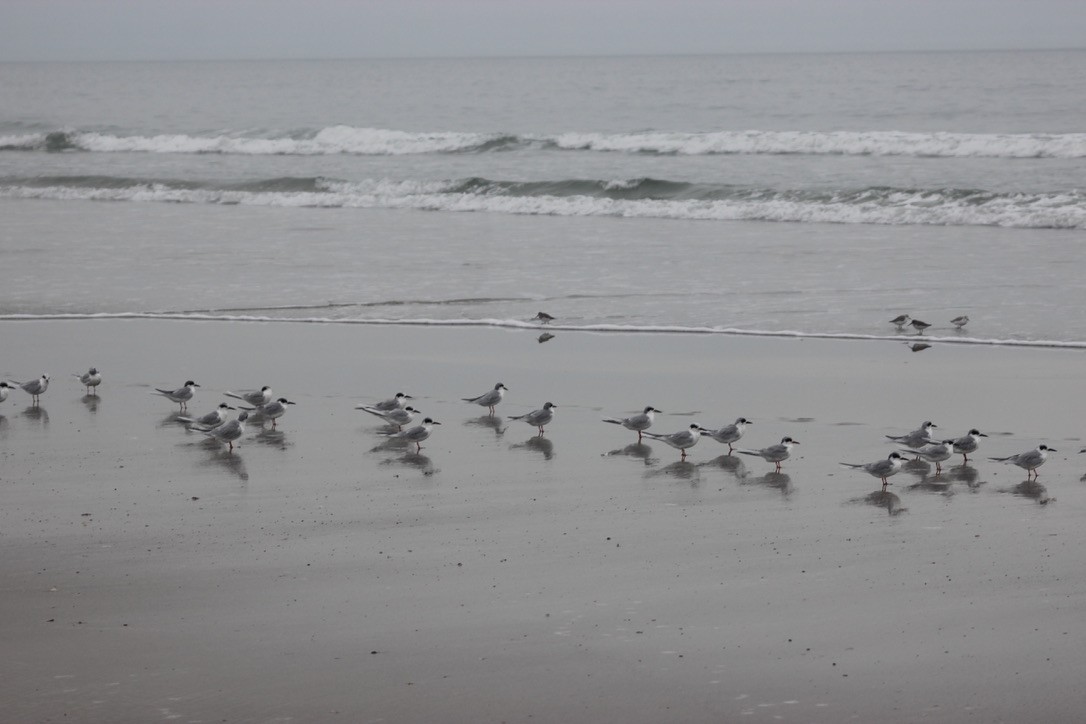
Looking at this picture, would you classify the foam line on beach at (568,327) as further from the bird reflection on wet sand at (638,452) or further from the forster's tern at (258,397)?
the bird reflection on wet sand at (638,452)

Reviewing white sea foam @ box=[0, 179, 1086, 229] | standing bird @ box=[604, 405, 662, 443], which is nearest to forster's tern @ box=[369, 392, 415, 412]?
standing bird @ box=[604, 405, 662, 443]

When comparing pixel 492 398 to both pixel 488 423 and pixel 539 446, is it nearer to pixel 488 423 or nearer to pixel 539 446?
pixel 488 423

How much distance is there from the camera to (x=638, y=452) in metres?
9.99

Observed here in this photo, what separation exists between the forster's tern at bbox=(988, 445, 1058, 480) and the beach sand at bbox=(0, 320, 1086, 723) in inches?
3.8

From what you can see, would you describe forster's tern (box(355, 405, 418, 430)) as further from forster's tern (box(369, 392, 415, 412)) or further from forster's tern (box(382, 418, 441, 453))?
forster's tern (box(382, 418, 441, 453))

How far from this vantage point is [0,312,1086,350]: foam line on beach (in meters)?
14.0

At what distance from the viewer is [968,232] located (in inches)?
934

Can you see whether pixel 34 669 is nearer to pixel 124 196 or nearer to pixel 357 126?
pixel 124 196

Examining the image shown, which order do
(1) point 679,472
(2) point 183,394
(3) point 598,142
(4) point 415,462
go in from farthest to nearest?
(3) point 598,142, (2) point 183,394, (4) point 415,462, (1) point 679,472

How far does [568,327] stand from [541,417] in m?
4.88

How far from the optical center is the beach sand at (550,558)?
5.67 meters

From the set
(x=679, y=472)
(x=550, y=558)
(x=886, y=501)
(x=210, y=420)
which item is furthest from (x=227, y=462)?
(x=886, y=501)

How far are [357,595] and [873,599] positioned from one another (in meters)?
2.62

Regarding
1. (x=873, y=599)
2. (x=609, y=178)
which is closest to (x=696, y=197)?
(x=609, y=178)
